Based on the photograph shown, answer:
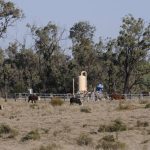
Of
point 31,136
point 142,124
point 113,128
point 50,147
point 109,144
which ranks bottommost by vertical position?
point 50,147

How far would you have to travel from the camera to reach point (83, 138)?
77.9ft

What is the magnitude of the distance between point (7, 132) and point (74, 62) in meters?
66.3

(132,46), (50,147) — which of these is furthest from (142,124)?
(132,46)

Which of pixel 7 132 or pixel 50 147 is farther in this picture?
pixel 7 132

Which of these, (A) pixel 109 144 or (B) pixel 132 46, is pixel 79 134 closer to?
(A) pixel 109 144

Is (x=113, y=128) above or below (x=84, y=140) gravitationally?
above

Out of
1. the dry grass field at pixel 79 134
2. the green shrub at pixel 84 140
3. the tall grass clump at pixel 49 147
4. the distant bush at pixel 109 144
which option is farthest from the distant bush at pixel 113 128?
the tall grass clump at pixel 49 147

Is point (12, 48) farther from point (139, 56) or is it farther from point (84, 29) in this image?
point (139, 56)

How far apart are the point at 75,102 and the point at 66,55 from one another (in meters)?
46.7

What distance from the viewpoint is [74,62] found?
93.4 m

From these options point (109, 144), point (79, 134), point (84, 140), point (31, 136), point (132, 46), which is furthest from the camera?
point (132, 46)

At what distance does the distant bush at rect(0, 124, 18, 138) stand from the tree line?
60.1 m

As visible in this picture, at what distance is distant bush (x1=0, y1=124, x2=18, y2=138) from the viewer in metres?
26.4

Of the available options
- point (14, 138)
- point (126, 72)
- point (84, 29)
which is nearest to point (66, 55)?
point (84, 29)
